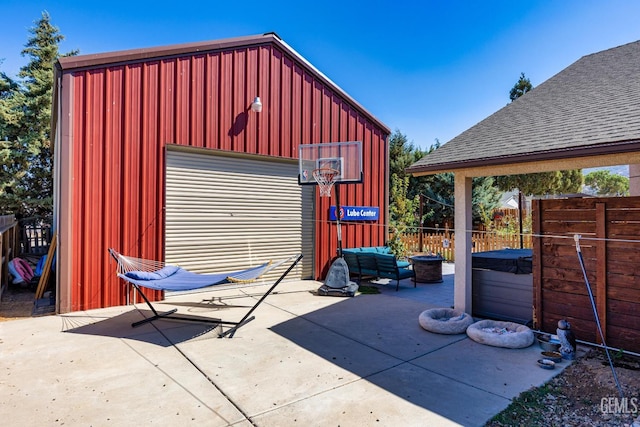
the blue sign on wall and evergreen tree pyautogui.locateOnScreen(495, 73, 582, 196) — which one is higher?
evergreen tree pyautogui.locateOnScreen(495, 73, 582, 196)

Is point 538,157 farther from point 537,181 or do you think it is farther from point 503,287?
point 537,181

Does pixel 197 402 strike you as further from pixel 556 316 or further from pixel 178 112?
pixel 178 112

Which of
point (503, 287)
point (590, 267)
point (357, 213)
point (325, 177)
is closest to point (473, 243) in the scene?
point (357, 213)

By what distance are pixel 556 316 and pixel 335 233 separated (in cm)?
496

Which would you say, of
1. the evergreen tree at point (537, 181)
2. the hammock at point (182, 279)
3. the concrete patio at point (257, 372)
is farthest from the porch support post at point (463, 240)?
the evergreen tree at point (537, 181)

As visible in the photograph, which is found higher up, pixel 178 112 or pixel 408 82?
pixel 408 82

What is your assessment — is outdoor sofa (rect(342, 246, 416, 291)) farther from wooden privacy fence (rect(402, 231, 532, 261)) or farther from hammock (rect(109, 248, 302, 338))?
wooden privacy fence (rect(402, 231, 532, 261))

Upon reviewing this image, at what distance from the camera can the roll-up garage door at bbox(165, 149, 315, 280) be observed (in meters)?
6.53

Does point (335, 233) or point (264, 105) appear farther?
point (335, 233)

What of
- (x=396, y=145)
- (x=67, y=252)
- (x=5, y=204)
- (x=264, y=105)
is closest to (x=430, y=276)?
(x=264, y=105)

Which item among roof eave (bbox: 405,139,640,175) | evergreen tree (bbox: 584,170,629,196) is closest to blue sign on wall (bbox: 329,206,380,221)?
roof eave (bbox: 405,139,640,175)

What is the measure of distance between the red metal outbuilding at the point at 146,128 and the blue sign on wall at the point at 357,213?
39 cm

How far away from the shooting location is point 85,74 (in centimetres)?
543

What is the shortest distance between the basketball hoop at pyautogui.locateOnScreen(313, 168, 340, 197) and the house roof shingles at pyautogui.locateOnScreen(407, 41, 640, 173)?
210cm
